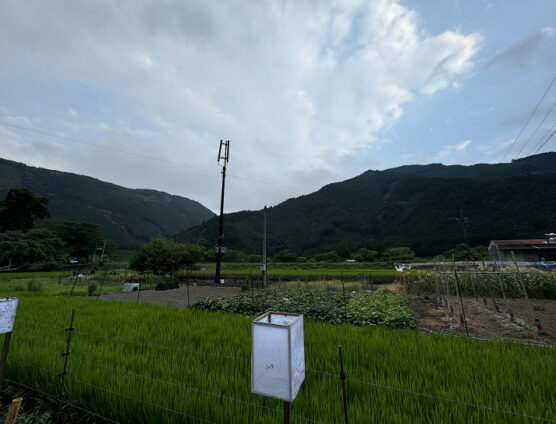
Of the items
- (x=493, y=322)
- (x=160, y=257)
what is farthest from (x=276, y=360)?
(x=160, y=257)

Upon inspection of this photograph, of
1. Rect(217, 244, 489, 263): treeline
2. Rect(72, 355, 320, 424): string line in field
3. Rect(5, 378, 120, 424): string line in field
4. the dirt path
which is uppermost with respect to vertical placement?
Rect(217, 244, 489, 263): treeline

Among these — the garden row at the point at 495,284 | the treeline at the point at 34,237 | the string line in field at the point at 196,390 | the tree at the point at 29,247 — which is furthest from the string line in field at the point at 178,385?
the tree at the point at 29,247

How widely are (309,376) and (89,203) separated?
172884mm

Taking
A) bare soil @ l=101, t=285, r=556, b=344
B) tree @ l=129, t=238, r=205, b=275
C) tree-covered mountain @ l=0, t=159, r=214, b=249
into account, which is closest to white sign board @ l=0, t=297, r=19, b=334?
bare soil @ l=101, t=285, r=556, b=344

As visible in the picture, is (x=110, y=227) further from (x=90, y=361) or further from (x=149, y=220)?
(x=90, y=361)

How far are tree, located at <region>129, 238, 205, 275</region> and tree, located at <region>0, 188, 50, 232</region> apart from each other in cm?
4470

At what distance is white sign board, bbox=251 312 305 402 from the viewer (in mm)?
1629

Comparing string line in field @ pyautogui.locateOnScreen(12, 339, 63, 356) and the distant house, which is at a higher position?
the distant house

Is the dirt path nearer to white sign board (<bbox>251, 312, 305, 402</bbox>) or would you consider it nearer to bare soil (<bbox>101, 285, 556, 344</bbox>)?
bare soil (<bbox>101, 285, 556, 344</bbox>)

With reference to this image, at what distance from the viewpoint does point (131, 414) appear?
9.00 feet

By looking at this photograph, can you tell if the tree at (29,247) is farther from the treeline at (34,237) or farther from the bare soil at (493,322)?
the bare soil at (493,322)

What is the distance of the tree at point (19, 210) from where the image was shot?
4910 centimetres

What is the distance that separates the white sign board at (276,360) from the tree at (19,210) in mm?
68286

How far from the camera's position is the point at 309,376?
138 inches
